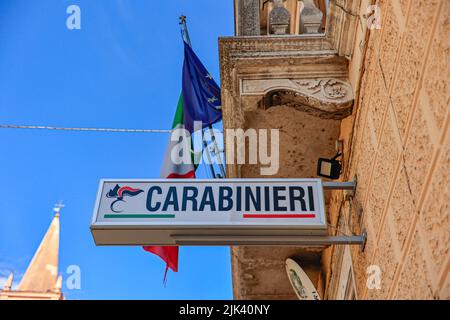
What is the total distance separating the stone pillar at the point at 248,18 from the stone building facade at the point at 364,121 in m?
0.02

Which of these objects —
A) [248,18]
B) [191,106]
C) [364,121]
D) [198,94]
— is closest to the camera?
[364,121]

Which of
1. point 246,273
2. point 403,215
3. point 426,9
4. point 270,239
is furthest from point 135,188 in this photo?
point 246,273


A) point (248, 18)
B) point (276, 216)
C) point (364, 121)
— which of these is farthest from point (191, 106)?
point (276, 216)

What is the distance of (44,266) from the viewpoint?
39812 millimetres

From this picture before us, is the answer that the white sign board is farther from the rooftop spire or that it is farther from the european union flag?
the rooftop spire

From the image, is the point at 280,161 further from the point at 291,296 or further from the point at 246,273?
the point at 291,296

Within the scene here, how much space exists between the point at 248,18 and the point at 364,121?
3146mm

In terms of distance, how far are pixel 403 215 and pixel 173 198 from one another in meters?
1.58

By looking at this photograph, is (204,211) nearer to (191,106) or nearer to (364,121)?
(364,121)

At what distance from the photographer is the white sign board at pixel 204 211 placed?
4.23m

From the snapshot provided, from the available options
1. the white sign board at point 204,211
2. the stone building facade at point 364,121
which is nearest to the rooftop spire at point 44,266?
the stone building facade at point 364,121

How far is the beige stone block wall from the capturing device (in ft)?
10.0

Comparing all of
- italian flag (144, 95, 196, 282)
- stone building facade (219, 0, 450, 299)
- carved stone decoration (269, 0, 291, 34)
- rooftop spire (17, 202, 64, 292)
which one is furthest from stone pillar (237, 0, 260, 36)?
rooftop spire (17, 202, 64, 292)

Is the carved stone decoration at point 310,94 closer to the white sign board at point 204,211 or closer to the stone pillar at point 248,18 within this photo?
the white sign board at point 204,211
